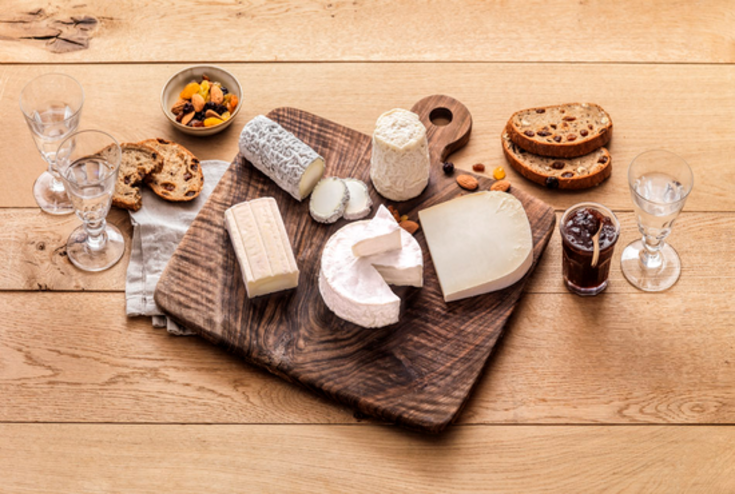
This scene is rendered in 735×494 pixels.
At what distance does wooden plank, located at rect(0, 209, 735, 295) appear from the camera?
2689 mm

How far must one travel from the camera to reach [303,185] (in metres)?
2.78

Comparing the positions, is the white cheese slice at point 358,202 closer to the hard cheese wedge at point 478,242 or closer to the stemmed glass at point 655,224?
the hard cheese wedge at point 478,242

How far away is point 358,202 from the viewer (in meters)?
2.79

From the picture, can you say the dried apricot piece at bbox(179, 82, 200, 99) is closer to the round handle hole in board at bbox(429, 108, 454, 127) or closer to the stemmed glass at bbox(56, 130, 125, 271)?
the stemmed glass at bbox(56, 130, 125, 271)

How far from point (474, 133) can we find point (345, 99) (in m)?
0.49

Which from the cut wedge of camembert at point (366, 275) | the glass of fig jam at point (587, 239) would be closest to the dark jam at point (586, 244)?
the glass of fig jam at point (587, 239)

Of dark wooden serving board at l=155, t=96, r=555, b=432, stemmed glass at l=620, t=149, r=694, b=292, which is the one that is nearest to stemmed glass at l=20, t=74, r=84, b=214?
dark wooden serving board at l=155, t=96, r=555, b=432

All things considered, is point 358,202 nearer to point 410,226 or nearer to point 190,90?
point 410,226

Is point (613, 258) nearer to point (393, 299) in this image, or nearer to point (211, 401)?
point (393, 299)

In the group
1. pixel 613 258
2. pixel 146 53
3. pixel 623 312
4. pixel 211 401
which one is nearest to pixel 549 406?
pixel 623 312

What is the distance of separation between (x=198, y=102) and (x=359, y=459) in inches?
55.7

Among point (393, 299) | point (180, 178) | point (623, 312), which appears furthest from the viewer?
point (180, 178)

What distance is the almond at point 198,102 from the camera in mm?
3027

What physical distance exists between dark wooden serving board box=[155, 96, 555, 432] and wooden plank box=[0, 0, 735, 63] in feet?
2.10
